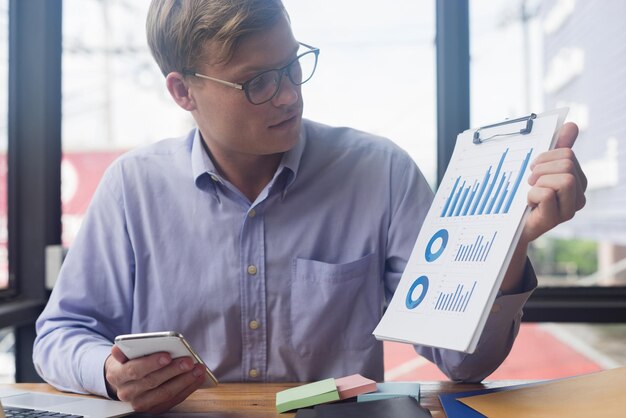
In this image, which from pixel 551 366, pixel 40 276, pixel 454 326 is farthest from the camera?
pixel 551 366

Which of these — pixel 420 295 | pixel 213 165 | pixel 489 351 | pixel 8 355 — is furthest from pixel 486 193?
pixel 8 355

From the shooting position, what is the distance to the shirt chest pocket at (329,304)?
145cm

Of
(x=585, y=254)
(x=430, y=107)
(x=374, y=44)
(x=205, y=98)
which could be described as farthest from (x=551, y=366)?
(x=205, y=98)

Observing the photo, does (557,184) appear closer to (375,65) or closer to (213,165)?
(213,165)

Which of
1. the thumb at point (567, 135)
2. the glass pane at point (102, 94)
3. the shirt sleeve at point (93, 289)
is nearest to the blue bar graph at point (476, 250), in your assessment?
the thumb at point (567, 135)

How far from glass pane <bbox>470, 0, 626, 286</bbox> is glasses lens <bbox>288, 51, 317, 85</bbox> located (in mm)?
976

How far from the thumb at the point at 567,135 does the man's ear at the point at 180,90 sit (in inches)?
31.5

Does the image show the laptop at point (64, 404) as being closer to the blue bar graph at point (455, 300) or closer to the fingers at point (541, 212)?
the blue bar graph at point (455, 300)

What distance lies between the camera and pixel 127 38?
2424 millimetres

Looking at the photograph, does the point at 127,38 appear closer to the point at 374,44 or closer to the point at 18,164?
the point at 18,164

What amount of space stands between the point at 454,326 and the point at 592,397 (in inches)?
8.5

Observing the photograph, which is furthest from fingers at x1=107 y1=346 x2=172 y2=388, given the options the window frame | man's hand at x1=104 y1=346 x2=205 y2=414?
the window frame

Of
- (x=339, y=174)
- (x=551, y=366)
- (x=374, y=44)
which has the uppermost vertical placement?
(x=374, y=44)

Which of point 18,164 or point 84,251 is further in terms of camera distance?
point 18,164
